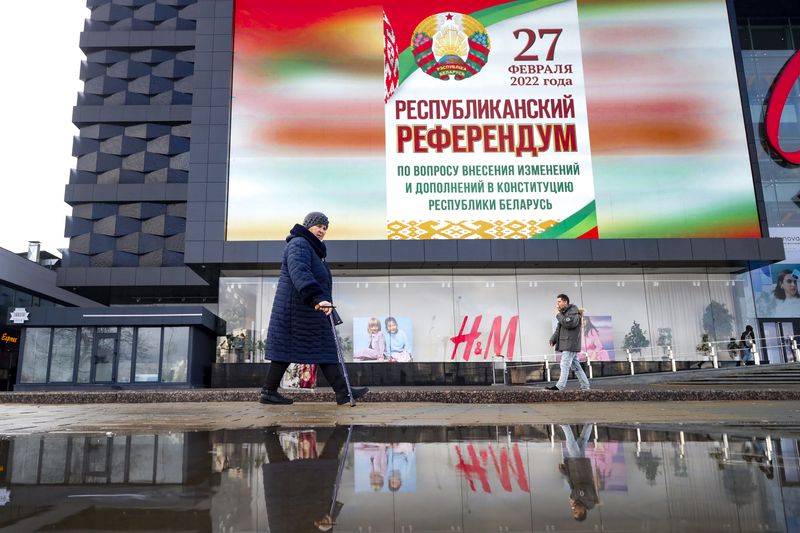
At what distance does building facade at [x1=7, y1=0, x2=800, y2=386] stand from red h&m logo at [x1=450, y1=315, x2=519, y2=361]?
3.6 inches

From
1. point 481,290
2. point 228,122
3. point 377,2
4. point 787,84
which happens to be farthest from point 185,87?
point 787,84

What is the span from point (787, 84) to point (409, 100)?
65.3ft

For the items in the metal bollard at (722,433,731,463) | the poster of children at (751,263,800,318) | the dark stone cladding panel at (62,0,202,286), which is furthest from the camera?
the dark stone cladding panel at (62,0,202,286)

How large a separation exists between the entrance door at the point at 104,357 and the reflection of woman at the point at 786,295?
28.3m

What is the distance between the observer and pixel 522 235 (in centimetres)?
2153

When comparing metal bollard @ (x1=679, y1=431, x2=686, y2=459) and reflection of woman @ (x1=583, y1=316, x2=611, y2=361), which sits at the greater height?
Result: reflection of woman @ (x1=583, y1=316, x2=611, y2=361)

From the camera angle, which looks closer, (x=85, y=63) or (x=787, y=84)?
(x=787, y=84)

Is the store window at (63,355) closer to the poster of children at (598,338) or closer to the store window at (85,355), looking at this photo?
the store window at (85,355)

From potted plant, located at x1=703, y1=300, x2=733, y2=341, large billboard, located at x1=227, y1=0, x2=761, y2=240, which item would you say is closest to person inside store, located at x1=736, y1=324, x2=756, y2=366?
potted plant, located at x1=703, y1=300, x2=733, y2=341

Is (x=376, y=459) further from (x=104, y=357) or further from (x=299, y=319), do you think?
(x=104, y=357)

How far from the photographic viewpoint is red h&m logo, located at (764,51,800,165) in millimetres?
26469

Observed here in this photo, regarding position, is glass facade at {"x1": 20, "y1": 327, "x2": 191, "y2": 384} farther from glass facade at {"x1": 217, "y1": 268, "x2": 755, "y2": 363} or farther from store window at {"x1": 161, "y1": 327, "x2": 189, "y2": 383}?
glass facade at {"x1": 217, "y1": 268, "x2": 755, "y2": 363}

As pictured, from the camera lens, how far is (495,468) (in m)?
1.74

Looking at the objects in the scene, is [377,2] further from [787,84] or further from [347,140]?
[787,84]
